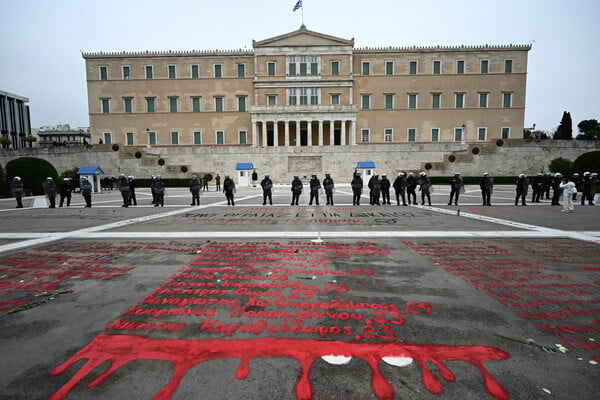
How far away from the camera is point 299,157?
3509cm

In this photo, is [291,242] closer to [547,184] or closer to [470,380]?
[470,380]

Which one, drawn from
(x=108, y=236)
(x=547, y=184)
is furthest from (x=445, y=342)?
(x=547, y=184)

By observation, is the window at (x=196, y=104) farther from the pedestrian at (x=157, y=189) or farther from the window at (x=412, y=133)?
the pedestrian at (x=157, y=189)

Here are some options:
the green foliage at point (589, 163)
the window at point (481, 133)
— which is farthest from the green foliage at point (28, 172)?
the window at point (481, 133)

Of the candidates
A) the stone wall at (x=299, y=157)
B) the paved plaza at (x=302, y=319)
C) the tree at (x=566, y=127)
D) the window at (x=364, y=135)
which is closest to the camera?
the paved plaza at (x=302, y=319)

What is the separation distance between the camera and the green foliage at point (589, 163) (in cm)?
2155

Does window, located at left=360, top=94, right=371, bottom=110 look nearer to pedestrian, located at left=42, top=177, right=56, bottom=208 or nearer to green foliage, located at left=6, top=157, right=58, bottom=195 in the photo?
green foliage, located at left=6, top=157, right=58, bottom=195

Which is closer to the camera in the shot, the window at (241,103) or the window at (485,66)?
the window at (485,66)

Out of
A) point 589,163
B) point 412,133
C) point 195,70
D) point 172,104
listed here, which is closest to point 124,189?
point 589,163

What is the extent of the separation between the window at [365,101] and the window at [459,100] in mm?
12290

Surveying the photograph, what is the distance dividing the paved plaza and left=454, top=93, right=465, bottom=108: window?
44688 millimetres

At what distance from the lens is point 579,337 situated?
3145 mm

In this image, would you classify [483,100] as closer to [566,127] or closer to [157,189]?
[566,127]

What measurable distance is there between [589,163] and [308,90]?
3349 centimetres
